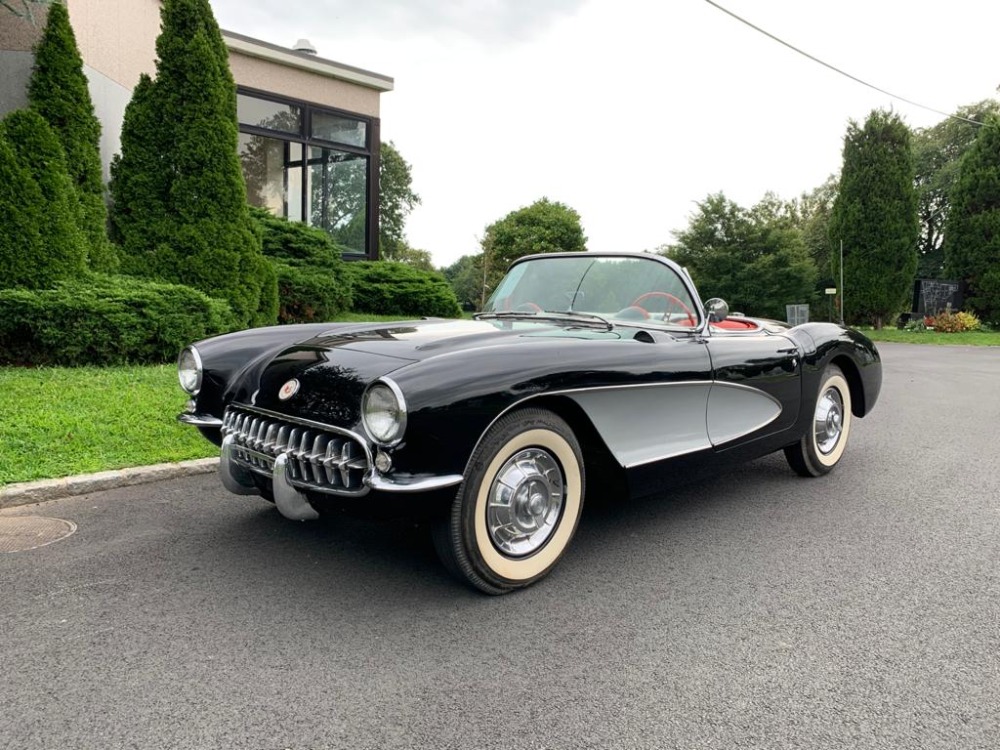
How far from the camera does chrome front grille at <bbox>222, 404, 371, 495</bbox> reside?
2.71 metres

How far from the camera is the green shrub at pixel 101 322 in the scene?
6895 millimetres

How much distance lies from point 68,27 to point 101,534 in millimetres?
7058

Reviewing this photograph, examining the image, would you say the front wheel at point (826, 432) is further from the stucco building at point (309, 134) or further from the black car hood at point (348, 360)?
the stucco building at point (309, 134)

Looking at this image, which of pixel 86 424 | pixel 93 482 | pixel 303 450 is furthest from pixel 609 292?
pixel 86 424

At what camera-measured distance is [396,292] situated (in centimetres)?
1444

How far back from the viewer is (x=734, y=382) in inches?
153

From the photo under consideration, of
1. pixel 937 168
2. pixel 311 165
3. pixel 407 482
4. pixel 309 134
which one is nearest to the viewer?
pixel 407 482

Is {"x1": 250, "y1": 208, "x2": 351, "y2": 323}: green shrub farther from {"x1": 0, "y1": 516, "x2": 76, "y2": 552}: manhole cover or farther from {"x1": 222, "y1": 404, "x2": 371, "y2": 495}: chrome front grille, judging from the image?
{"x1": 222, "y1": 404, "x2": 371, "y2": 495}: chrome front grille

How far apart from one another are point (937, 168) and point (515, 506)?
53.8 metres

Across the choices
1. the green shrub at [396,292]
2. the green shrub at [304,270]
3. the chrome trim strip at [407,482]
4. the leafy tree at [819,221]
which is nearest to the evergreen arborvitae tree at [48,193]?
the green shrub at [304,270]

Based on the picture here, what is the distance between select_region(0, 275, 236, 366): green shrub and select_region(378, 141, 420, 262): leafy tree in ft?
154

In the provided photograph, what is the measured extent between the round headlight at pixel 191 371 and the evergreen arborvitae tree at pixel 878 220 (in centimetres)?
2598

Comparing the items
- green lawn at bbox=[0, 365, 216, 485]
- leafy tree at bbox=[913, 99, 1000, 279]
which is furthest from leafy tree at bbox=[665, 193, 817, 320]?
green lawn at bbox=[0, 365, 216, 485]

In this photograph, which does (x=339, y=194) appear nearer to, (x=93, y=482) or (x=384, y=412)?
(x=93, y=482)
